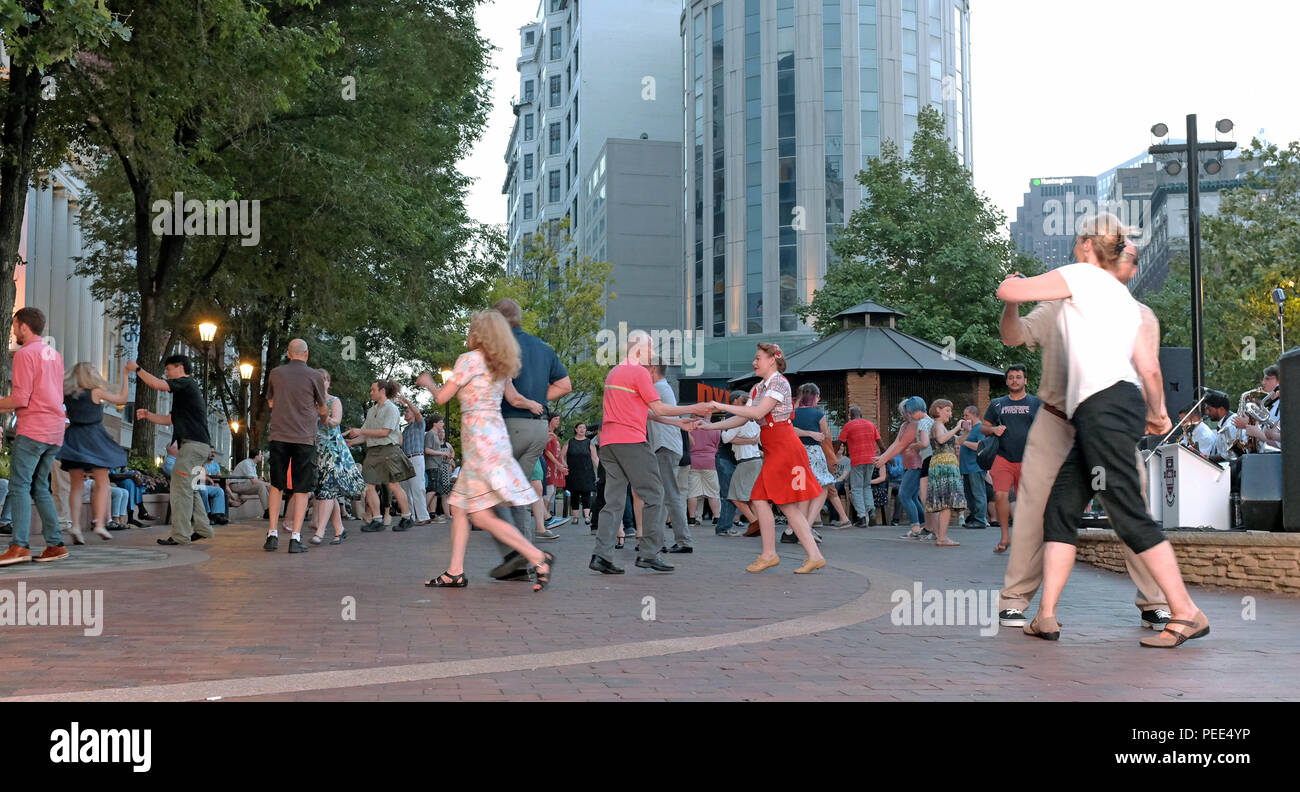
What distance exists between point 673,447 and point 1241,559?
5746 mm

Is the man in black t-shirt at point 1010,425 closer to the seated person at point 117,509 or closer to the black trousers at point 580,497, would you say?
the black trousers at point 580,497

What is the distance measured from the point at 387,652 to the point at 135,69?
39.7ft

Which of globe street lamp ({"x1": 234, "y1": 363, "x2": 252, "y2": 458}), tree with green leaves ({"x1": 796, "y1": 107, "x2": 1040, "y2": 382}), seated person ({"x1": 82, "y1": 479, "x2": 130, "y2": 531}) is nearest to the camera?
seated person ({"x1": 82, "y1": 479, "x2": 130, "y2": 531})

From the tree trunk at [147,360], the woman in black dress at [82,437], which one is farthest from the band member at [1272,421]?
the tree trunk at [147,360]

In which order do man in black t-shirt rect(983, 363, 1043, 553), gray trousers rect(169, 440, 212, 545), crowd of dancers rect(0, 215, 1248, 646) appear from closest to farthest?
crowd of dancers rect(0, 215, 1248, 646) → gray trousers rect(169, 440, 212, 545) → man in black t-shirt rect(983, 363, 1043, 553)

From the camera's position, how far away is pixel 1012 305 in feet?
21.3

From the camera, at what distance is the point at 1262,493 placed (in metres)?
10.7

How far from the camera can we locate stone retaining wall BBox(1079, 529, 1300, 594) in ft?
32.3

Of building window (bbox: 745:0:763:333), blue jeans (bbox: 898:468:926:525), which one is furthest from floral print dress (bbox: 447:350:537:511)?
building window (bbox: 745:0:763:333)

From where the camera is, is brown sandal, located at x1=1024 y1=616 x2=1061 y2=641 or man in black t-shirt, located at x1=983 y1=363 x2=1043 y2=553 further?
man in black t-shirt, located at x1=983 y1=363 x2=1043 y2=553

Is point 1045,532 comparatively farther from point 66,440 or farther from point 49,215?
point 49,215

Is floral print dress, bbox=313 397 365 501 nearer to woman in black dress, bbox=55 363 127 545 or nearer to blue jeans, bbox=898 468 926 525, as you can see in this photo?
woman in black dress, bbox=55 363 127 545

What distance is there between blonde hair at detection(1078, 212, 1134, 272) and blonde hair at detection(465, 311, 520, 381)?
13.0 feet
